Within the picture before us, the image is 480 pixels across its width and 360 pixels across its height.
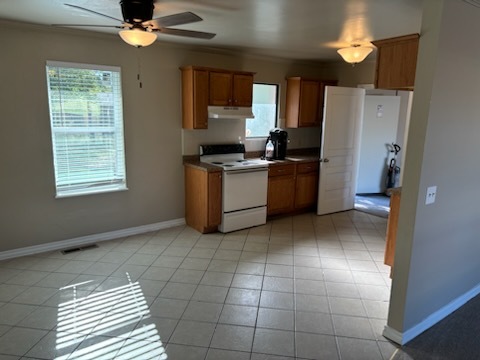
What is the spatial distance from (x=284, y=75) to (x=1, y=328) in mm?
4851

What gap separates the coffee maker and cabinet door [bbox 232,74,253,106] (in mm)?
687

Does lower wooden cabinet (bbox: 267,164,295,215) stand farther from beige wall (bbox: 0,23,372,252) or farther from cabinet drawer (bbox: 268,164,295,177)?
beige wall (bbox: 0,23,372,252)

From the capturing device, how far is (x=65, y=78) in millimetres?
3711

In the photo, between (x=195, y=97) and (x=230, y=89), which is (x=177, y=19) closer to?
(x=195, y=97)

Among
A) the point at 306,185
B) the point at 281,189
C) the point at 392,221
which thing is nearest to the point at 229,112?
the point at 281,189

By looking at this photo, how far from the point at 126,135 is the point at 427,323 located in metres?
3.64

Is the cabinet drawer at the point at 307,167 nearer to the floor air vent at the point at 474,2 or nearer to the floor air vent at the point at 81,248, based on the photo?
the floor air vent at the point at 81,248

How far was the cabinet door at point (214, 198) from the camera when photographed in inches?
169

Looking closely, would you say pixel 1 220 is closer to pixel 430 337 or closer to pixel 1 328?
pixel 1 328

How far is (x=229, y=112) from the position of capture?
4.64m

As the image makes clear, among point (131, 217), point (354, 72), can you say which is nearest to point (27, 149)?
point (131, 217)

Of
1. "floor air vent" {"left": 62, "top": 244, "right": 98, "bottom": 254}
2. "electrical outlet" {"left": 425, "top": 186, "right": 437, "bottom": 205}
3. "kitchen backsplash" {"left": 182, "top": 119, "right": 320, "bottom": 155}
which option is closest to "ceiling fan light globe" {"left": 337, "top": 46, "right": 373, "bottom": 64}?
"kitchen backsplash" {"left": 182, "top": 119, "right": 320, "bottom": 155}

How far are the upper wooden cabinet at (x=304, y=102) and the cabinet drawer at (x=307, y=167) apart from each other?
0.70m

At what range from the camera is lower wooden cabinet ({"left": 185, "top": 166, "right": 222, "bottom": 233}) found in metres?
4.30
